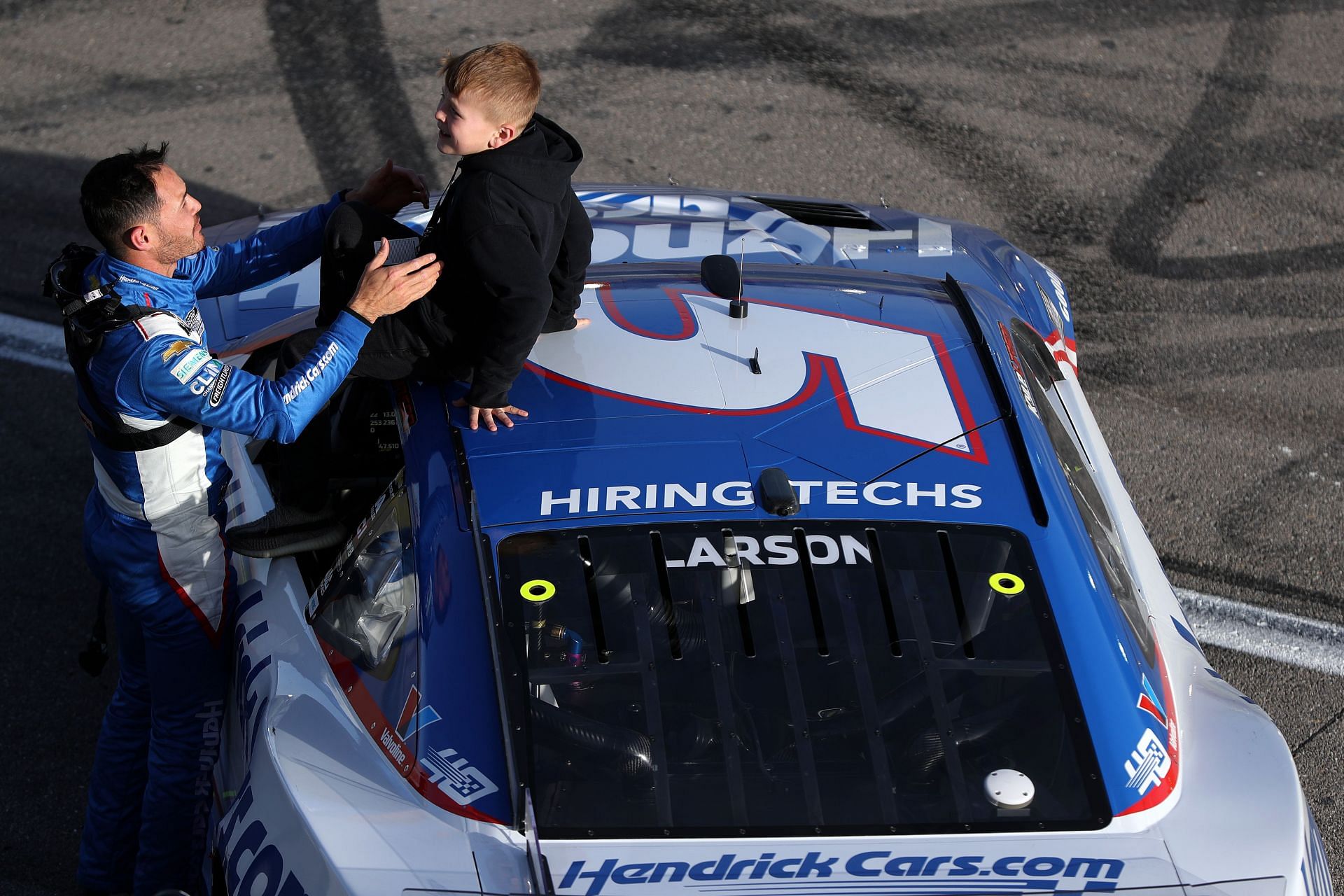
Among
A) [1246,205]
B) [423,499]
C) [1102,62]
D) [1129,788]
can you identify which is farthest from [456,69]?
[1102,62]

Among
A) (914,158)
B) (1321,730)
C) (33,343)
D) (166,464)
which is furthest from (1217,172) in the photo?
(33,343)

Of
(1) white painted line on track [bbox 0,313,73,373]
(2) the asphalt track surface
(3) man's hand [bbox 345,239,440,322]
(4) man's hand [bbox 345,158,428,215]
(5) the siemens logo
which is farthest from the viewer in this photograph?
(1) white painted line on track [bbox 0,313,73,373]

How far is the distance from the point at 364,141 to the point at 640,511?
4.30m

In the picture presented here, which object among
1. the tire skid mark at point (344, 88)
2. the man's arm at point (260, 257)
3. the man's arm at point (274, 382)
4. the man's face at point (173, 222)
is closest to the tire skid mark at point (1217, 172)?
the tire skid mark at point (344, 88)

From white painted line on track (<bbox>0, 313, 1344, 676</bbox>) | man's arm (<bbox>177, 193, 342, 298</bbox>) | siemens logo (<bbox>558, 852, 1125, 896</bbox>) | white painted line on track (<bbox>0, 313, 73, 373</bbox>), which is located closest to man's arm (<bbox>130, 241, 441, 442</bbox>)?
man's arm (<bbox>177, 193, 342, 298</bbox>)

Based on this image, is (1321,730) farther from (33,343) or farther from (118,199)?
(33,343)

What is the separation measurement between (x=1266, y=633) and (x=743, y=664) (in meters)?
2.52

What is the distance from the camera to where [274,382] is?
118 inches

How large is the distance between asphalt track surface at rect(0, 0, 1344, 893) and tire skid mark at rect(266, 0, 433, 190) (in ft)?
0.06

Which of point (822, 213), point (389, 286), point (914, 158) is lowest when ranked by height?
point (914, 158)

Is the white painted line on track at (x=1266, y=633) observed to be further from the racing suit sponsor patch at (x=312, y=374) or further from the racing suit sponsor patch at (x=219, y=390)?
the racing suit sponsor patch at (x=219, y=390)

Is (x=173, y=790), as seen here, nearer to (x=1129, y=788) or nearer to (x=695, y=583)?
(x=695, y=583)

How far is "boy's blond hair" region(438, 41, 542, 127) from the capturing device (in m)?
3.04

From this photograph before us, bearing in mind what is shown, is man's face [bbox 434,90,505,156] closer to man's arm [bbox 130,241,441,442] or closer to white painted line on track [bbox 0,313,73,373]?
man's arm [bbox 130,241,441,442]
